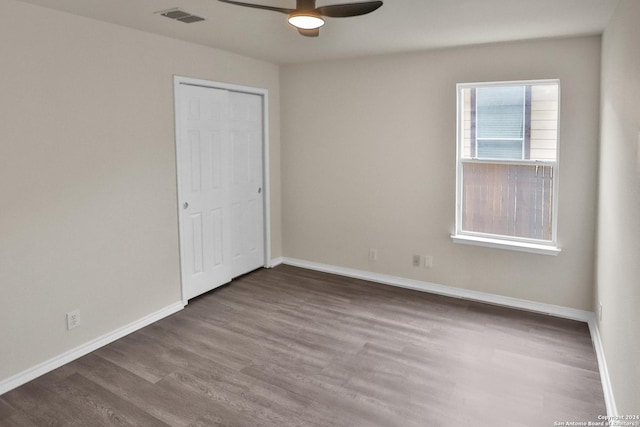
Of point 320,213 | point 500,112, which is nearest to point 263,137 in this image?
point 320,213

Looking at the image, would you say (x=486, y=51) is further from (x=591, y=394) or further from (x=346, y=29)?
(x=591, y=394)

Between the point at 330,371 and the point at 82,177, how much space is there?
2.29 meters

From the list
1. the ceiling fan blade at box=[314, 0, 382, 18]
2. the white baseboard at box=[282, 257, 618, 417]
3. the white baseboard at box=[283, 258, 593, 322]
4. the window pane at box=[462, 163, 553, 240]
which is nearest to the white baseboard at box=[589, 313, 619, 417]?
the white baseboard at box=[282, 257, 618, 417]

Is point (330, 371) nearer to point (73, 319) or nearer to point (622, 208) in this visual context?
point (73, 319)

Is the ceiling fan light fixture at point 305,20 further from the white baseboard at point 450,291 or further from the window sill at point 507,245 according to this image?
the white baseboard at point 450,291

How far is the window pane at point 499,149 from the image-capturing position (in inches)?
159

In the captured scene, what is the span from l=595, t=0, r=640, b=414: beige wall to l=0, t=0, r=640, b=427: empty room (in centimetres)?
3

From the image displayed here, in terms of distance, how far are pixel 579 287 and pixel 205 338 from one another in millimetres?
3245

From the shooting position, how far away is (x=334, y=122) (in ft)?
16.3

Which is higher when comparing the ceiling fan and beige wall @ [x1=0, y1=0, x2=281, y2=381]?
the ceiling fan

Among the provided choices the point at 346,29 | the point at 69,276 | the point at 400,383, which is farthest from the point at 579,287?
the point at 69,276

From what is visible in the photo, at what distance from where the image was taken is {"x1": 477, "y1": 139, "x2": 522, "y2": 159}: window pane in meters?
4.04

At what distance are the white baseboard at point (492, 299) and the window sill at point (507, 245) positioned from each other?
49cm

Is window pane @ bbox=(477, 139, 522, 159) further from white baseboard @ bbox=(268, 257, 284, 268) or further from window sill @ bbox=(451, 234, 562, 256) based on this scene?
white baseboard @ bbox=(268, 257, 284, 268)
